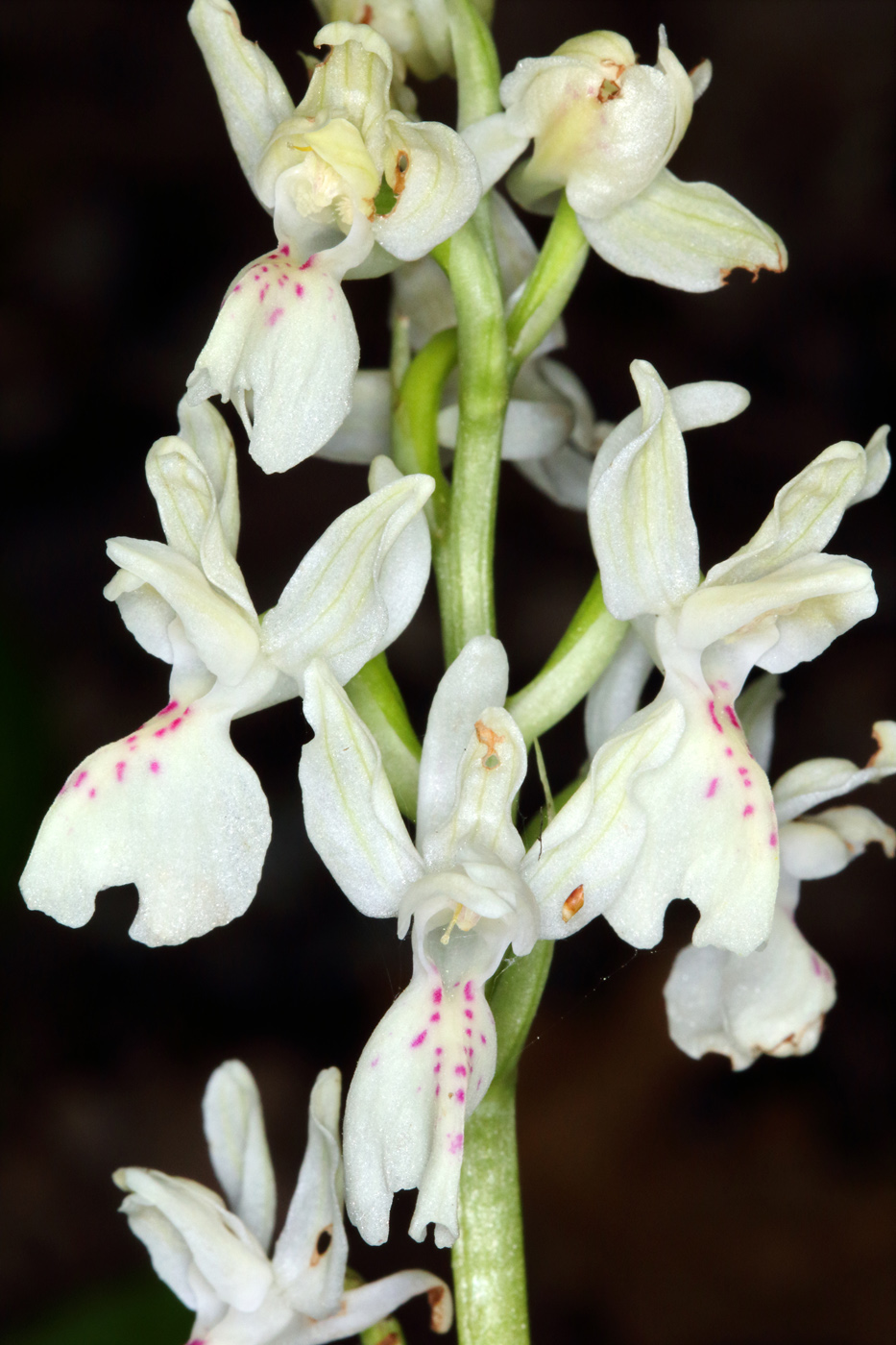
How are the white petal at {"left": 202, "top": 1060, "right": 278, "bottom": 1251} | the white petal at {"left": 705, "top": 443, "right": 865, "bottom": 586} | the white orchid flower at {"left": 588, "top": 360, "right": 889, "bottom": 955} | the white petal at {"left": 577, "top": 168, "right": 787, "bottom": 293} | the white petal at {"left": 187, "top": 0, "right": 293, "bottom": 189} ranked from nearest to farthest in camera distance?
the white orchid flower at {"left": 588, "top": 360, "right": 889, "bottom": 955}
the white petal at {"left": 705, "top": 443, "right": 865, "bottom": 586}
the white petal at {"left": 187, "top": 0, "right": 293, "bottom": 189}
the white petal at {"left": 577, "top": 168, "right": 787, "bottom": 293}
the white petal at {"left": 202, "top": 1060, "right": 278, "bottom": 1251}

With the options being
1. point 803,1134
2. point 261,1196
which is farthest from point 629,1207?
point 261,1196

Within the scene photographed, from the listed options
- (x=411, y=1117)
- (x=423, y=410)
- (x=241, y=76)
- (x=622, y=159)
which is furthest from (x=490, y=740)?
(x=241, y=76)

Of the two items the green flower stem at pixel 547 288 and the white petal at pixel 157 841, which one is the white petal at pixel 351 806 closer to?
the white petal at pixel 157 841

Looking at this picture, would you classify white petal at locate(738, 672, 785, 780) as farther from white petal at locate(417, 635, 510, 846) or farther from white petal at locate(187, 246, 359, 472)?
white petal at locate(187, 246, 359, 472)

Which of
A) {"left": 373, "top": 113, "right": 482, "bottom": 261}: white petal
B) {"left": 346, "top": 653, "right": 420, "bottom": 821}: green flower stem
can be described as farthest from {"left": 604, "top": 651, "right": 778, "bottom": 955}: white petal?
{"left": 373, "top": 113, "right": 482, "bottom": 261}: white petal

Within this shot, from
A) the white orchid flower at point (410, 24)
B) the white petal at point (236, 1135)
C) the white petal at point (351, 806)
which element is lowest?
the white petal at point (236, 1135)

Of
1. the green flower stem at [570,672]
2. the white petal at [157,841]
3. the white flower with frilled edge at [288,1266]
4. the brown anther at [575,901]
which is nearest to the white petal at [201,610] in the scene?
the white petal at [157,841]
